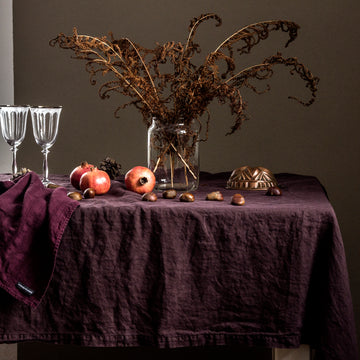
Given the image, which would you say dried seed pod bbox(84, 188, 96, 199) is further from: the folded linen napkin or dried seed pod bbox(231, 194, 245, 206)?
dried seed pod bbox(231, 194, 245, 206)

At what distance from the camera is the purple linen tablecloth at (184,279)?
1.56m


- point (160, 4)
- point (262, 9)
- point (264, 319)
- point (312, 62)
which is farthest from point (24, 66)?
point (264, 319)

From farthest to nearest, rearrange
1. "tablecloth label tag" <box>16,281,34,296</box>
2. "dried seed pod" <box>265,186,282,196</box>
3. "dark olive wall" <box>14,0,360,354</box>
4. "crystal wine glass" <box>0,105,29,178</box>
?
"dark olive wall" <box>14,0,360,354</box>, "crystal wine glass" <box>0,105,29,178</box>, "dried seed pod" <box>265,186,282,196</box>, "tablecloth label tag" <box>16,281,34,296</box>

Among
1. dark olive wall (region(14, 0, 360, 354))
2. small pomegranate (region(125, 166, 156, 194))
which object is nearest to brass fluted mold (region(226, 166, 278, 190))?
small pomegranate (region(125, 166, 156, 194))

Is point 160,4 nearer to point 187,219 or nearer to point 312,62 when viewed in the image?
point 312,62

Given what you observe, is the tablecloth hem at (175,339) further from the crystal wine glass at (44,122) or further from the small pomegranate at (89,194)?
the crystal wine glass at (44,122)

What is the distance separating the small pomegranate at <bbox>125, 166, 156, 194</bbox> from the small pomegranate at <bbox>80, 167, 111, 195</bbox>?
0.07 m

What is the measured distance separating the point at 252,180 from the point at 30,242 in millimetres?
748

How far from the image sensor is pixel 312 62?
127 inches

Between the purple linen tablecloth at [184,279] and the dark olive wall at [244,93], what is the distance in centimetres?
174

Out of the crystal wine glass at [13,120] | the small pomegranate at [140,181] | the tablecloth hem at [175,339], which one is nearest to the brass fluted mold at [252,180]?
the small pomegranate at [140,181]

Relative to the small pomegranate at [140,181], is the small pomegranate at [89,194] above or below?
below

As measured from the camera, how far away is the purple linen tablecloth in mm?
1564

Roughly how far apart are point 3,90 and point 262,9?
1402mm
